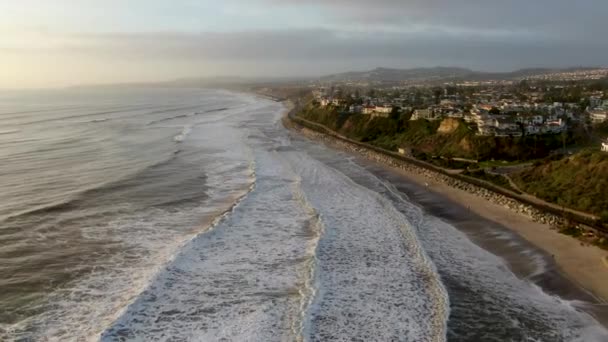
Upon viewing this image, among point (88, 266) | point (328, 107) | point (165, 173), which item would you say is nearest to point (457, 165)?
point (165, 173)

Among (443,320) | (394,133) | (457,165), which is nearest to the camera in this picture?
(443,320)

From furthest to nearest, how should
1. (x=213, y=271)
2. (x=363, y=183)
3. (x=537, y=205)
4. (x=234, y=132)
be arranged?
(x=234, y=132), (x=363, y=183), (x=537, y=205), (x=213, y=271)

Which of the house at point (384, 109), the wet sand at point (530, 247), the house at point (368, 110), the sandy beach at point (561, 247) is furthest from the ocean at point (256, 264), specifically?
the house at point (368, 110)

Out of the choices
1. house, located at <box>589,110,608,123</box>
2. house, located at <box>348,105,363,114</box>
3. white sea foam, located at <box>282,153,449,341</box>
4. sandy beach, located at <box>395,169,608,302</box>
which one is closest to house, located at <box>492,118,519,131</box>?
house, located at <box>589,110,608,123</box>

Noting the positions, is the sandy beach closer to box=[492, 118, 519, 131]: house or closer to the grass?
the grass

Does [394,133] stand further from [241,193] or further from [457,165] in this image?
[241,193]

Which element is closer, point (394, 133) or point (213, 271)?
point (213, 271)

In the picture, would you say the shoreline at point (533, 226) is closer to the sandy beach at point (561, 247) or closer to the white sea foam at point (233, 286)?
the sandy beach at point (561, 247)
